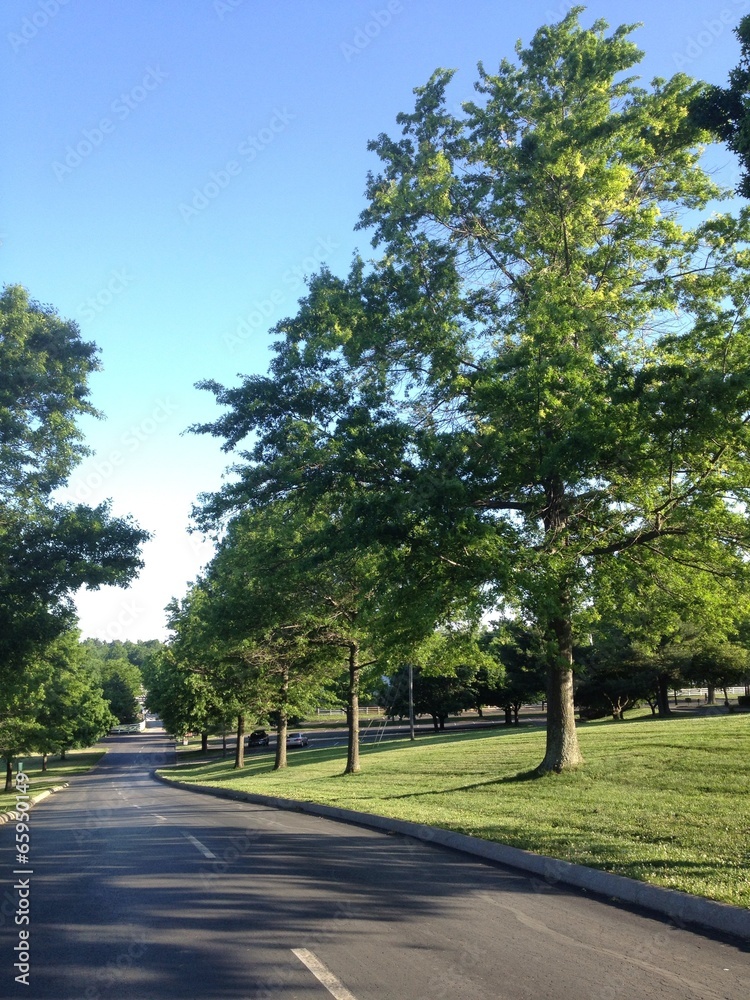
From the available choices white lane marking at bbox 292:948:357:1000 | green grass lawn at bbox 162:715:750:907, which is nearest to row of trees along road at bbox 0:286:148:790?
green grass lawn at bbox 162:715:750:907

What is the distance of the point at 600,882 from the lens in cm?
809

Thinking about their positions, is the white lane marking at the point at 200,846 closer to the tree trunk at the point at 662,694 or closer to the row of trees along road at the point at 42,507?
the row of trees along road at the point at 42,507

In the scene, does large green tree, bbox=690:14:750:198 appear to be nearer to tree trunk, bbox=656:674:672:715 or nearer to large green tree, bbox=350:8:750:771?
large green tree, bbox=350:8:750:771

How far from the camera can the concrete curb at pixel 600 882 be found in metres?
6.68

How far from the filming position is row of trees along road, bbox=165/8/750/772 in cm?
1241

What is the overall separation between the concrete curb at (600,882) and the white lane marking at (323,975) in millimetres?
3184

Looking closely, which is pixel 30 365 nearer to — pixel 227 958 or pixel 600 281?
pixel 600 281

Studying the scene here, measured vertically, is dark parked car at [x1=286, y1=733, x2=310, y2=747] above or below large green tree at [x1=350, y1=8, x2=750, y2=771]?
below

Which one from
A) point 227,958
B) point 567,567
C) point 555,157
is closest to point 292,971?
point 227,958

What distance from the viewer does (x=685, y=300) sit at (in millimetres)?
14680

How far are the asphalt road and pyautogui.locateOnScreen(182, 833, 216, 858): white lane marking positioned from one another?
0.30 feet

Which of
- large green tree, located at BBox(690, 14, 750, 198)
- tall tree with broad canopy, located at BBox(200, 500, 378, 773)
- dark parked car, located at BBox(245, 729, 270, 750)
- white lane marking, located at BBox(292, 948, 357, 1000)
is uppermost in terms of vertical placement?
large green tree, located at BBox(690, 14, 750, 198)

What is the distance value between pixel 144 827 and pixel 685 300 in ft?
46.1

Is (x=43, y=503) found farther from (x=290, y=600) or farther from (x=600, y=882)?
(x=600, y=882)
